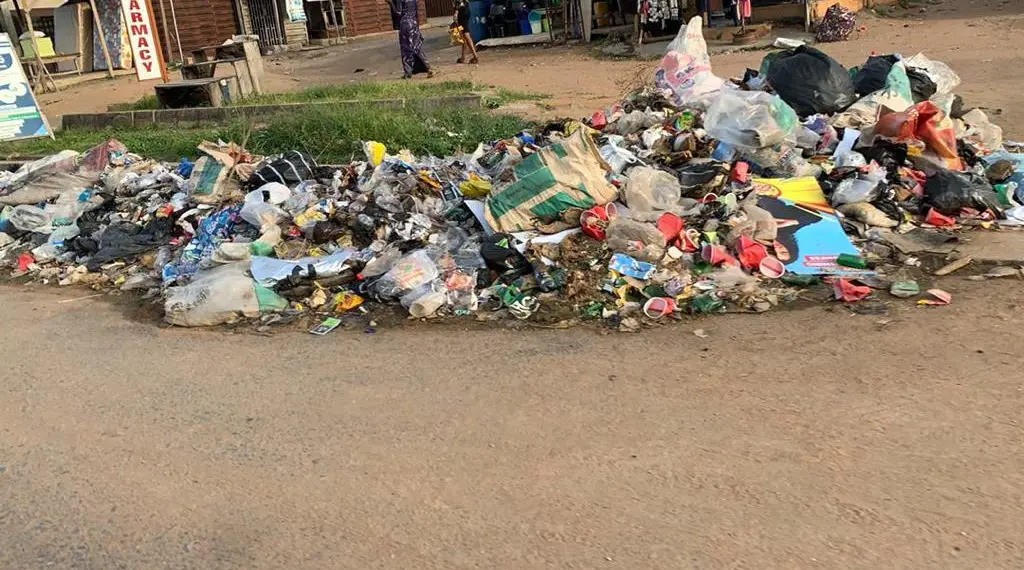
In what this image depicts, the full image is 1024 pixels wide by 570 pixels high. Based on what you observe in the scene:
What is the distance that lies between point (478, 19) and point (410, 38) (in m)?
6.44

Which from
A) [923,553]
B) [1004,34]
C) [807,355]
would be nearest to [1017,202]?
[807,355]

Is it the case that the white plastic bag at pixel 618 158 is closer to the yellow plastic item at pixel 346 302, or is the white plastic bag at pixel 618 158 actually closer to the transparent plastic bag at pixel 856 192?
the transparent plastic bag at pixel 856 192

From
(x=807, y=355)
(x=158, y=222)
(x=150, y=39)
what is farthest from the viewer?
(x=150, y=39)

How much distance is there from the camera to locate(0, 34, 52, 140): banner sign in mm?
10367

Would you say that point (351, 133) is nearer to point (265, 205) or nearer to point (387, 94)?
point (265, 205)

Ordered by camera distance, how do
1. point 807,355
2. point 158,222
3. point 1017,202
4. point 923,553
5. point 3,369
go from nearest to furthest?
point 923,553
point 807,355
point 3,369
point 1017,202
point 158,222

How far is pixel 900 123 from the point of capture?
584cm

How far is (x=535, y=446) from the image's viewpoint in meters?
3.11

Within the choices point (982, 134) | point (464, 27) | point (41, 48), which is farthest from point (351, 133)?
point (41, 48)

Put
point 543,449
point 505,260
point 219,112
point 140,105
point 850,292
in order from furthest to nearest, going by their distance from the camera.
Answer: point 140,105
point 219,112
point 505,260
point 850,292
point 543,449

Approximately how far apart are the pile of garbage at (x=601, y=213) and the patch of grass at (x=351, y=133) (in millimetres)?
807

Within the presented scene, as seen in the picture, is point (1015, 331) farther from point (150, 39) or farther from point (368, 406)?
point (150, 39)

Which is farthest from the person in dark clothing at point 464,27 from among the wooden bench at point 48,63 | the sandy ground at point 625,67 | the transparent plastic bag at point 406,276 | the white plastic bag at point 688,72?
the transparent plastic bag at point 406,276

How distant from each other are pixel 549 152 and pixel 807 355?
2.44m
